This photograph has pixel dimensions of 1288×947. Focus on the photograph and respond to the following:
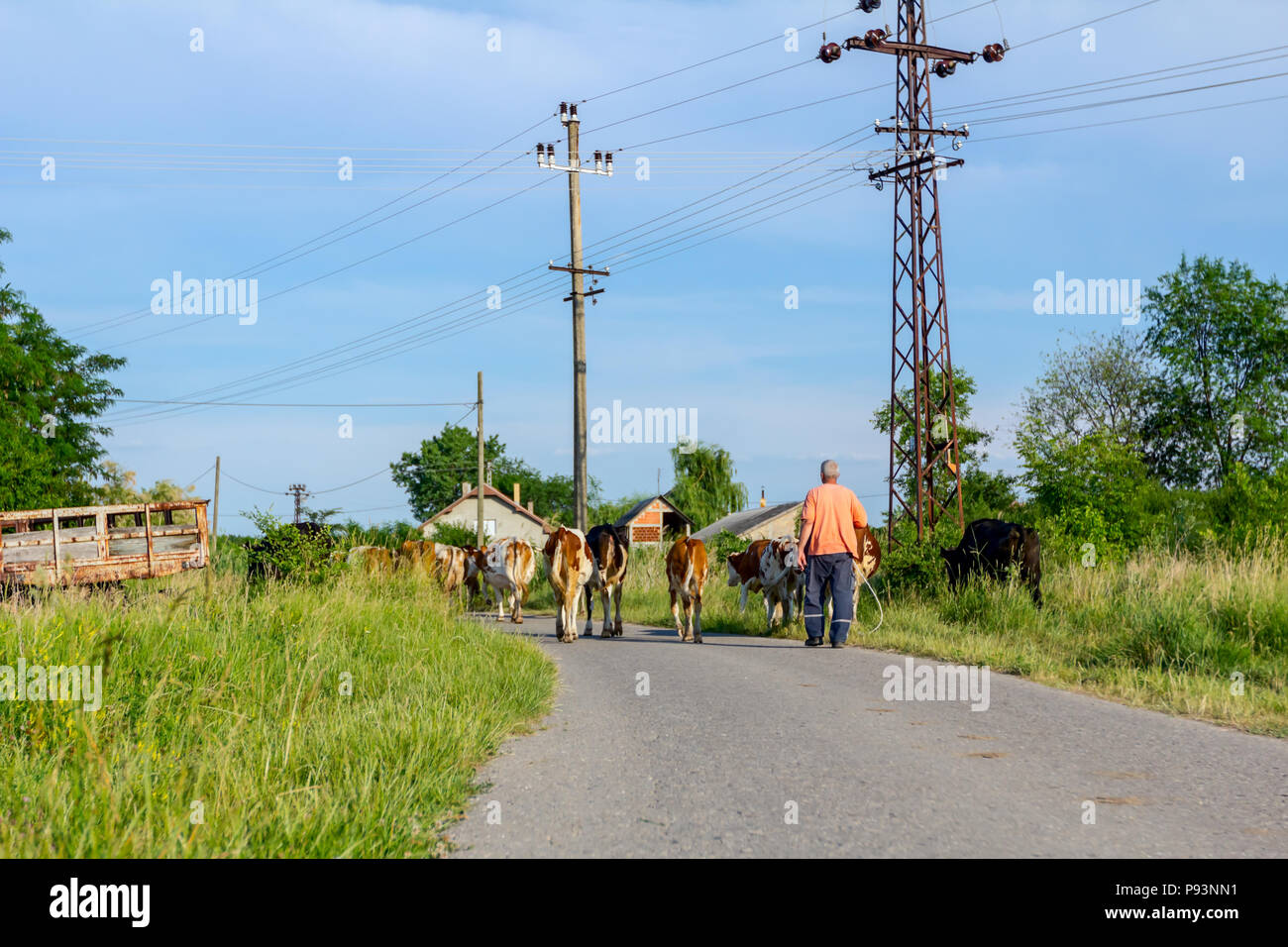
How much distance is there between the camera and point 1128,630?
38.5 feet

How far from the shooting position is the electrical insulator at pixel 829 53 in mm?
26703

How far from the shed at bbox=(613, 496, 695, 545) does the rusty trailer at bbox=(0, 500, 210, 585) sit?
61.1 meters

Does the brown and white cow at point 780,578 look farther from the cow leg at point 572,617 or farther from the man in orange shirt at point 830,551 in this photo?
the cow leg at point 572,617

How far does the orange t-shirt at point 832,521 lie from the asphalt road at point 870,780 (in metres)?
4.08

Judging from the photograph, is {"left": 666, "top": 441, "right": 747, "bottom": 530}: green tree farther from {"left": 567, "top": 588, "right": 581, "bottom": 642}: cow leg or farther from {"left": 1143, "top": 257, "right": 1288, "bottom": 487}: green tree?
{"left": 567, "top": 588, "right": 581, "bottom": 642}: cow leg

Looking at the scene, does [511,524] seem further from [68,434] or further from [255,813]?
[255,813]

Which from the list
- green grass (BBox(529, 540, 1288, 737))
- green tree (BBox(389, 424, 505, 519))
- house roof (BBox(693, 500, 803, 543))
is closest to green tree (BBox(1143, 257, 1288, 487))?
house roof (BBox(693, 500, 803, 543))

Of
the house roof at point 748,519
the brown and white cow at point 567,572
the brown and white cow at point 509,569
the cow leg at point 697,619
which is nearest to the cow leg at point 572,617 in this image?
the brown and white cow at point 567,572

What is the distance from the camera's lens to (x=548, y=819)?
5184mm

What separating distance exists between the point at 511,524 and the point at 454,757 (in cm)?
8194

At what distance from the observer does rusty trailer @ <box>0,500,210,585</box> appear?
18.9 meters

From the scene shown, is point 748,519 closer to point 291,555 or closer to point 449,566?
point 449,566

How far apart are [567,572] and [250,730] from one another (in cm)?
993
